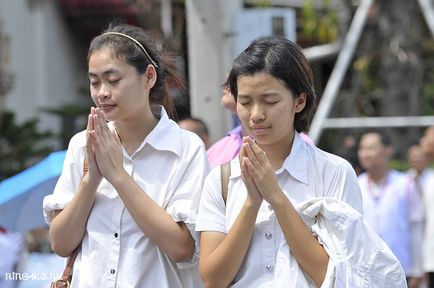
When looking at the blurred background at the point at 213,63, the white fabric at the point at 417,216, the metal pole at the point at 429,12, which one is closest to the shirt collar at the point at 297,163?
the blurred background at the point at 213,63

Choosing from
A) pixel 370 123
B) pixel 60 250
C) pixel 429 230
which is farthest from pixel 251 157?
pixel 370 123

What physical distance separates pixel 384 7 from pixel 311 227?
8.42m

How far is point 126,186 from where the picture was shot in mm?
3127

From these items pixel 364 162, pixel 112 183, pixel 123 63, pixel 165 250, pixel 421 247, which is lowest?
pixel 421 247

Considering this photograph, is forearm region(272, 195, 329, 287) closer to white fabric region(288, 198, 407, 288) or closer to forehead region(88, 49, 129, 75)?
white fabric region(288, 198, 407, 288)

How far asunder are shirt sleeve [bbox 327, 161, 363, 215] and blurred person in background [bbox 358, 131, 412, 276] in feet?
12.4

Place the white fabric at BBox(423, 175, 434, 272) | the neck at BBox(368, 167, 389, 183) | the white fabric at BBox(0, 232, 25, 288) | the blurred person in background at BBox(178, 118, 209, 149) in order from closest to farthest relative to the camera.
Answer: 1. the blurred person in background at BBox(178, 118, 209, 149)
2. the white fabric at BBox(0, 232, 25, 288)
3. the white fabric at BBox(423, 175, 434, 272)
4. the neck at BBox(368, 167, 389, 183)

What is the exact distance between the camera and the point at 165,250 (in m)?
3.15

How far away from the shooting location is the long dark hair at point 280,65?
10.0ft

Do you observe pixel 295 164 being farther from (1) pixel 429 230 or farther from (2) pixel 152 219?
(1) pixel 429 230

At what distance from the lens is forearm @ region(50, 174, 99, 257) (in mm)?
3189

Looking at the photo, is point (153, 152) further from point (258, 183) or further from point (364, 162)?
point (364, 162)

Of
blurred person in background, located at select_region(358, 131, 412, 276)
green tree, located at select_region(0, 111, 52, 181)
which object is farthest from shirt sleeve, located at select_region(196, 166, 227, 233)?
green tree, located at select_region(0, 111, 52, 181)

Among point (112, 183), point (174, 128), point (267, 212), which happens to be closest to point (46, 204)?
point (112, 183)
